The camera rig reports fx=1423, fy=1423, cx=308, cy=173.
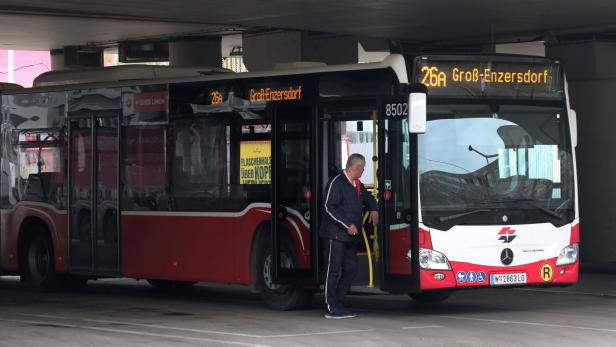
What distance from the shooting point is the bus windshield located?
15.1m

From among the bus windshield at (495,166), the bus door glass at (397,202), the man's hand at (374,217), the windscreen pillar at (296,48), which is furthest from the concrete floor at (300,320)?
the windscreen pillar at (296,48)

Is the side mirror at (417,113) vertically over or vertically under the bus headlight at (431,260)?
over

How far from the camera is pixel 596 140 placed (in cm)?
2555

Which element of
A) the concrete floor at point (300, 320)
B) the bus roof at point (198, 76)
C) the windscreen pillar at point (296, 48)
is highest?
the windscreen pillar at point (296, 48)

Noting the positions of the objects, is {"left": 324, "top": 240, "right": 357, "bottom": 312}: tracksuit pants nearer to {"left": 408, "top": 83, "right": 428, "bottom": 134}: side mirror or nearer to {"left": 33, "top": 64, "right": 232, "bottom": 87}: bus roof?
{"left": 408, "top": 83, "right": 428, "bottom": 134}: side mirror

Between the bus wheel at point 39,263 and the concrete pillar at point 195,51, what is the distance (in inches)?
439

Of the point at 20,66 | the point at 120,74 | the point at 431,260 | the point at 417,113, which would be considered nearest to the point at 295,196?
the point at 431,260

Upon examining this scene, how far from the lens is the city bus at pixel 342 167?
15094 millimetres

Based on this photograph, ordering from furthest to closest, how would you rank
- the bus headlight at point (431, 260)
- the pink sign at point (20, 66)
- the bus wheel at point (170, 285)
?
the pink sign at point (20, 66) < the bus wheel at point (170, 285) < the bus headlight at point (431, 260)

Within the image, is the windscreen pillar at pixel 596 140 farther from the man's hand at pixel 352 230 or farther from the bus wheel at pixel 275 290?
the man's hand at pixel 352 230

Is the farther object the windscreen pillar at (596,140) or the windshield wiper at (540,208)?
the windscreen pillar at (596,140)

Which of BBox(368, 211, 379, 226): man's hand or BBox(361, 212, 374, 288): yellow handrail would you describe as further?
BBox(361, 212, 374, 288): yellow handrail

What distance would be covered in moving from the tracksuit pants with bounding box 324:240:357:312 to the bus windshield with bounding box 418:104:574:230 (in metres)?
0.98

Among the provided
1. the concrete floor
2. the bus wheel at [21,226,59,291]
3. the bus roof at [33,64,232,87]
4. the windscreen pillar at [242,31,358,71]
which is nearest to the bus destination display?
the concrete floor
